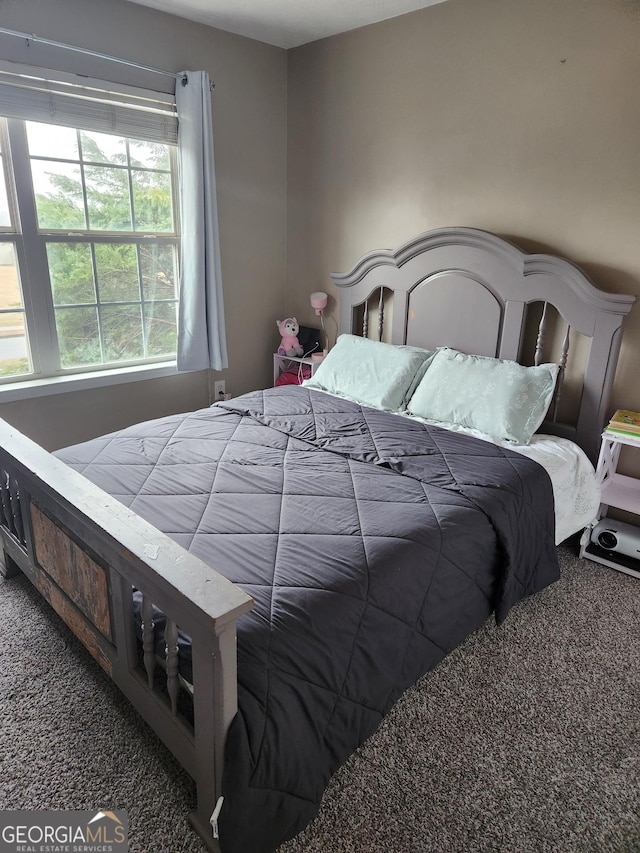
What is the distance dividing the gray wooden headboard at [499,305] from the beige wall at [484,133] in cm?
14

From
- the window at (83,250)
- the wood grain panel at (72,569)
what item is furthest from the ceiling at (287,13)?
the wood grain panel at (72,569)

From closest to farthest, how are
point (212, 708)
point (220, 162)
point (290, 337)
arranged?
point (212, 708), point (220, 162), point (290, 337)

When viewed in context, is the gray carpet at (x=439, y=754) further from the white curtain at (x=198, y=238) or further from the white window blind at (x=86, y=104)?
the white window blind at (x=86, y=104)

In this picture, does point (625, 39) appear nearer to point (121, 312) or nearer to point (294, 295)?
point (294, 295)

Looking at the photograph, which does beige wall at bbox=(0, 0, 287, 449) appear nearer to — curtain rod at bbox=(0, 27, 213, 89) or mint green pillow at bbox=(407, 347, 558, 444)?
curtain rod at bbox=(0, 27, 213, 89)

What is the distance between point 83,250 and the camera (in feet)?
9.84

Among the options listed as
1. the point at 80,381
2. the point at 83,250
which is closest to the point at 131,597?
the point at 80,381

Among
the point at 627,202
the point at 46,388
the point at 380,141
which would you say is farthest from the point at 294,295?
the point at 627,202

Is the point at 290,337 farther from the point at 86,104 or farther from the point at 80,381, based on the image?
the point at 86,104

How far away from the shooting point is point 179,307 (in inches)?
130

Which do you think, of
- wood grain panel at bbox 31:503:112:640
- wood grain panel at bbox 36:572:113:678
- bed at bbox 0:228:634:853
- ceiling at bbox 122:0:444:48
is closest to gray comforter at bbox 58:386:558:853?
bed at bbox 0:228:634:853

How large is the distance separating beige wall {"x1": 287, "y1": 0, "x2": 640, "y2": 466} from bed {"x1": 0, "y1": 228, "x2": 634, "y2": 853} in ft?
0.69

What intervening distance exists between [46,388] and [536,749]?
107 inches

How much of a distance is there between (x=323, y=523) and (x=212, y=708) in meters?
0.64
